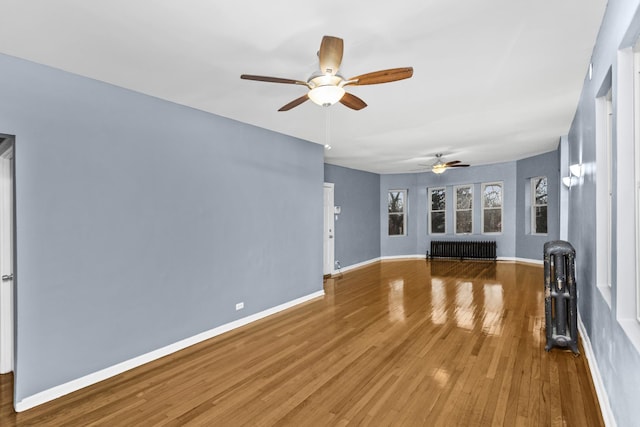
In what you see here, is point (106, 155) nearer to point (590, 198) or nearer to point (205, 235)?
point (205, 235)

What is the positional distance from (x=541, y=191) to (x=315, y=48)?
8.52 m

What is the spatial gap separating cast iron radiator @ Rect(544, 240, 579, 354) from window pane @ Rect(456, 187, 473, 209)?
7015 mm

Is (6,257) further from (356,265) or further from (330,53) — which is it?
(356,265)

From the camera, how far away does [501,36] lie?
2.55 meters

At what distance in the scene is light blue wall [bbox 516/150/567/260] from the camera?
8.22 meters

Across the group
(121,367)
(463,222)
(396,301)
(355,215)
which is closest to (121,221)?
(121,367)

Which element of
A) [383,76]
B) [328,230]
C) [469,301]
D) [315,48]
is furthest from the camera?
[328,230]

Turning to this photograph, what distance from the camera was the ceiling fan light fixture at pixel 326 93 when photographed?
244 centimetres

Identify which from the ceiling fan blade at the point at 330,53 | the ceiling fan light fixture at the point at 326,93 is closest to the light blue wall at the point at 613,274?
the ceiling fan blade at the point at 330,53

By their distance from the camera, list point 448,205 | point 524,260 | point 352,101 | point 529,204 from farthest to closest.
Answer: point 448,205 < point 524,260 < point 529,204 < point 352,101

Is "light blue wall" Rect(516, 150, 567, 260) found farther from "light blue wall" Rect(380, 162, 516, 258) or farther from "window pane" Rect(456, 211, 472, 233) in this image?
"window pane" Rect(456, 211, 472, 233)

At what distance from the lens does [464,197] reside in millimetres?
10391

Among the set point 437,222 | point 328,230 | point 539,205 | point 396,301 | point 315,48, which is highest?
point 315,48

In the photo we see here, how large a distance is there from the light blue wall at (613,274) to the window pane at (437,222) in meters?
7.06
